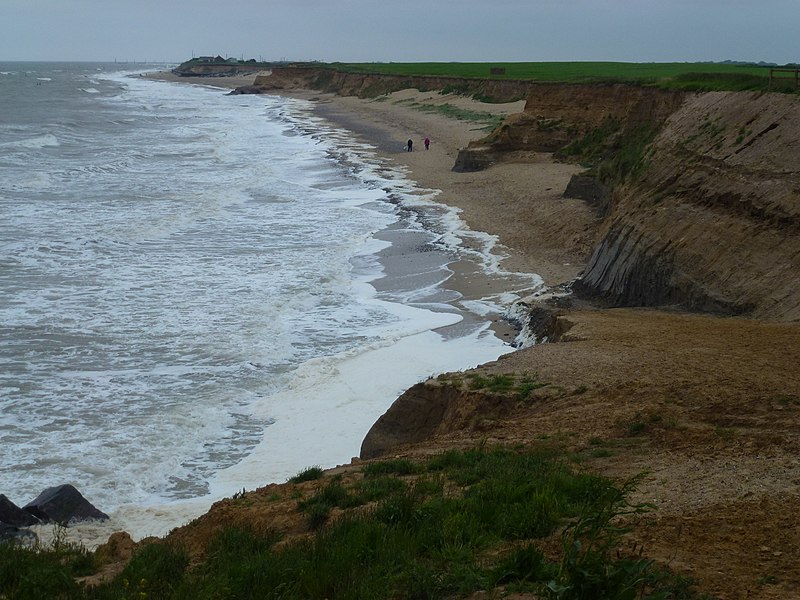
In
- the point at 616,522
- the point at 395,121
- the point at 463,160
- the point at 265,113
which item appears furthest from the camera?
the point at 265,113

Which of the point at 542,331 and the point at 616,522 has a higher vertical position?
the point at 616,522

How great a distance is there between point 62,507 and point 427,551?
16.3 ft

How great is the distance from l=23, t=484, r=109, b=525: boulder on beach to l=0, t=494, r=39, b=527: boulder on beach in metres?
0.12

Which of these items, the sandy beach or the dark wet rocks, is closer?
the dark wet rocks

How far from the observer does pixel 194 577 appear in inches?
256

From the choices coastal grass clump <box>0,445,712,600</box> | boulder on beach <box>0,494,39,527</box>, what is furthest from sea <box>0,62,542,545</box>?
coastal grass clump <box>0,445,712,600</box>

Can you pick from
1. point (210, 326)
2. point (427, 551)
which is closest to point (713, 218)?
point (210, 326)

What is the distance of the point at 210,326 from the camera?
56.8 ft

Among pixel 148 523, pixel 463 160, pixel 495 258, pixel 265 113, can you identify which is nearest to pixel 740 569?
pixel 148 523

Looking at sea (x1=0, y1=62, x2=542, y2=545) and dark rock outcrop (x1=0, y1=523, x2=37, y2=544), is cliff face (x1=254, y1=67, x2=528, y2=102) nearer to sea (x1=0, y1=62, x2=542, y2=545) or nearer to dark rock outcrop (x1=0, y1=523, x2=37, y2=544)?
sea (x1=0, y1=62, x2=542, y2=545)

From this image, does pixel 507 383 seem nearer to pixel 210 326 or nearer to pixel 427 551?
pixel 427 551

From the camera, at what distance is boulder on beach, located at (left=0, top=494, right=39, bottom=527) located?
9164mm

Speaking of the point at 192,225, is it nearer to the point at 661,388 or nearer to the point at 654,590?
the point at 661,388

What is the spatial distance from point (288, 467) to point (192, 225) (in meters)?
18.5
